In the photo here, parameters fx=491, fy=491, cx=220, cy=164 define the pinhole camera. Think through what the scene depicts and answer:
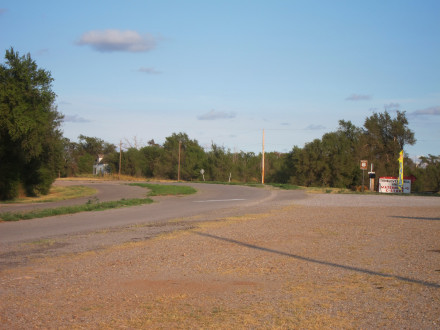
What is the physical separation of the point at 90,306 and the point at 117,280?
1.56 metres

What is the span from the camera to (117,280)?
8.06m

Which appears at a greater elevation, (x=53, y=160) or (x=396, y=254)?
(x=53, y=160)

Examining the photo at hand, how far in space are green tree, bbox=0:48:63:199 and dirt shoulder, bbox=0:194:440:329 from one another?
16.7 meters

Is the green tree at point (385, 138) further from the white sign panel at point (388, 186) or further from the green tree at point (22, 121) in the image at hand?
the green tree at point (22, 121)

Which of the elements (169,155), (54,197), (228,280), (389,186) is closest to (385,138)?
(389,186)

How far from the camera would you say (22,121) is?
27.5m

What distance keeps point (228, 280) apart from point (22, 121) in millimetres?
22897

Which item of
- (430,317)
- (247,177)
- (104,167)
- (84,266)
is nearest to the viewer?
(430,317)

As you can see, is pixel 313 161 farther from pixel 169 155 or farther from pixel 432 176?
pixel 169 155

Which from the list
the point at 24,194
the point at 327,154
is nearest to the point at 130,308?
the point at 24,194

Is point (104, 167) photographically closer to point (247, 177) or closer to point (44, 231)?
point (247, 177)

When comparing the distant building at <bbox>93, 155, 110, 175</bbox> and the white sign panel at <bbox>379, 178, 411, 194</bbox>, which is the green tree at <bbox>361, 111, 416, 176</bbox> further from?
the distant building at <bbox>93, 155, 110, 175</bbox>

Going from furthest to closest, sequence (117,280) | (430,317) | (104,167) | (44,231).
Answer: (104,167) → (44,231) → (117,280) → (430,317)

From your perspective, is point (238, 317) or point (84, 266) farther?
point (84, 266)
